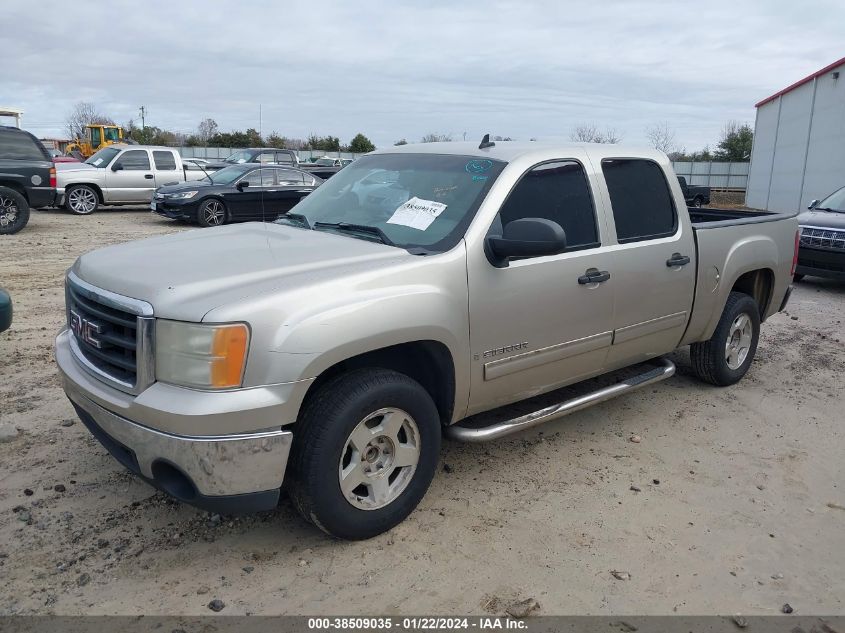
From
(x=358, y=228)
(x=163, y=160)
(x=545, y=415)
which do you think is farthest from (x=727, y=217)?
(x=163, y=160)

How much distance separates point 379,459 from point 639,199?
8.28 ft

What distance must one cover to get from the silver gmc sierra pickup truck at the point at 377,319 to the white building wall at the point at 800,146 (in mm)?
20639

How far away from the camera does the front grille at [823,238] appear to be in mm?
9664

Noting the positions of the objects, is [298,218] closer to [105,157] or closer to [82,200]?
[82,200]

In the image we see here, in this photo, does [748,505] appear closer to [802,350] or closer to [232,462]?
[232,462]

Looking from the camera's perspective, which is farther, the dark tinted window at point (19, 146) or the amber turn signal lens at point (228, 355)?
the dark tinted window at point (19, 146)

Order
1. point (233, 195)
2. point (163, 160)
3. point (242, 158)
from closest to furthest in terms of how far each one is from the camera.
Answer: point (233, 195) → point (163, 160) → point (242, 158)

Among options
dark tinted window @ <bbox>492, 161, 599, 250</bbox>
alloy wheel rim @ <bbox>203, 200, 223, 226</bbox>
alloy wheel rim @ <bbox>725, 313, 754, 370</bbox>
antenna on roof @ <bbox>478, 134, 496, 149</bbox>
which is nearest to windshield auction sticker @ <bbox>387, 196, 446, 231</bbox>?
dark tinted window @ <bbox>492, 161, 599, 250</bbox>

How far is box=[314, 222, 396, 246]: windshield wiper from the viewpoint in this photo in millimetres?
3719

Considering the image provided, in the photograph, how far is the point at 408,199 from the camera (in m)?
3.97

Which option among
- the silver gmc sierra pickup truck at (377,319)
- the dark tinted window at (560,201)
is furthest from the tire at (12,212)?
the dark tinted window at (560,201)

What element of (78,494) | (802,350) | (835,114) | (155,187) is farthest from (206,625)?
(835,114)

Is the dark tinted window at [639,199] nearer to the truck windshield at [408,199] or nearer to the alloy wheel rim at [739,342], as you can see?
the truck windshield at [408,199]

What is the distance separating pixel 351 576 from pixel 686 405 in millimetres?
3215
